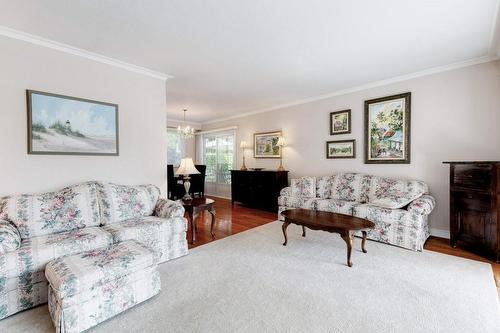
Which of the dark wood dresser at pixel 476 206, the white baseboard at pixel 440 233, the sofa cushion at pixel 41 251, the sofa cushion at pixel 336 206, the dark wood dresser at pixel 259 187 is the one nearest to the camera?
the sofa cushion at pixel 41 251

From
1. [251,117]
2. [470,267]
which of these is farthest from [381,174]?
[251,117]

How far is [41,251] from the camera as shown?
1.92 m

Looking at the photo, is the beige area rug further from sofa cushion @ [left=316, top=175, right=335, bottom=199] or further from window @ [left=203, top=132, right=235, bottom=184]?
window @ [left=203, top=132, right=235, bottom=184]

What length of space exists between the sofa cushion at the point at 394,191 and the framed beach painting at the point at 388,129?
0.40m

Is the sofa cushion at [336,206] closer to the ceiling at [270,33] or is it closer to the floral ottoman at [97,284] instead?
the ceiling at [270,33]

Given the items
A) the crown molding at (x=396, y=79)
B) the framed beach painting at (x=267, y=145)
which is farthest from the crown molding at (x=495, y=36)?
the framed beach painting at (x=267, y=145)

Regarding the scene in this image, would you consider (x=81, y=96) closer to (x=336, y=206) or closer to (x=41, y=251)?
(x=41, y=251)

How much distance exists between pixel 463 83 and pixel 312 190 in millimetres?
2695

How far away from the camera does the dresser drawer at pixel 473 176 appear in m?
2.75

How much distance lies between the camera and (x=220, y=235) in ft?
12.0

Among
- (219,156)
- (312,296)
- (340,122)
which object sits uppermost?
(340,122)

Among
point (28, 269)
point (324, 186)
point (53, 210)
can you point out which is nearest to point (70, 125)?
point (53, 210)

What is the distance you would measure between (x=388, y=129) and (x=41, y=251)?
471cm

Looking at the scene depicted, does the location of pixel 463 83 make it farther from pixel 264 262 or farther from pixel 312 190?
pixel 264 262
